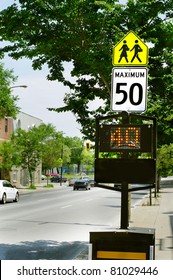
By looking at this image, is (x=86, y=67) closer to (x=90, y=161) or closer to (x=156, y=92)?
(x=156, y=92)

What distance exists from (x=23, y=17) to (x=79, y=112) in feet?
12.8

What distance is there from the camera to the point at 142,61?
320 inches

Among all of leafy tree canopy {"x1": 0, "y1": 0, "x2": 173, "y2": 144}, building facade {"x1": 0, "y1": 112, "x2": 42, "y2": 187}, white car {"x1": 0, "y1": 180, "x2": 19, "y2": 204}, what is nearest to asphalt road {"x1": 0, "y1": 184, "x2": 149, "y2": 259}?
leafy tree canopy {"x1": 0, "y1": 0, "x2": 173, "y2": 144}

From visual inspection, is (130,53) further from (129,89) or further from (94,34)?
(94,34)

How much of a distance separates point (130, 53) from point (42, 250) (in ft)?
20.9

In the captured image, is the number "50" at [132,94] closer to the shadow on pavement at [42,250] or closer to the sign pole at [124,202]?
the sign pole at [124,202]

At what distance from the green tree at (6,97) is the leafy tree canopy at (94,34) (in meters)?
26.8

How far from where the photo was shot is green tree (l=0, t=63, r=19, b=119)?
130 feet

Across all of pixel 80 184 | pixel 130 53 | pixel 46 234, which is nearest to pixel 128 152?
pixel 130 53

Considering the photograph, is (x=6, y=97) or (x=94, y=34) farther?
(x=6, y=97)

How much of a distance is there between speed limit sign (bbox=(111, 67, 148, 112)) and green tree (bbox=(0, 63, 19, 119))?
3221cm

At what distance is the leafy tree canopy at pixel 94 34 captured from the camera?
11633mm

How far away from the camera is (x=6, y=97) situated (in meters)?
39.6
